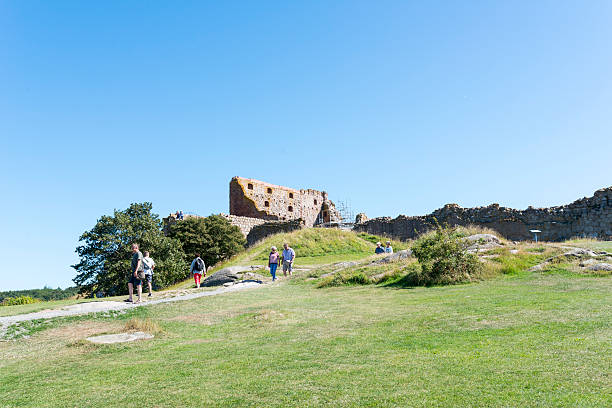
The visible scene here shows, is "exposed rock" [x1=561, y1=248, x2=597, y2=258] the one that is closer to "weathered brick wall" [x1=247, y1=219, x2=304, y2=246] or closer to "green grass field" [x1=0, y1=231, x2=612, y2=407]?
"green grass field" [x1=0, y1=231, x2=612, y2=407]

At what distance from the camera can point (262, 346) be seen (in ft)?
22.4

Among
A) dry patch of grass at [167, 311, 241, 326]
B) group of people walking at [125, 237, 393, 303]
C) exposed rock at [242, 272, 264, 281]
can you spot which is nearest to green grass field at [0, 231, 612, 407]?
dry patch of grass at [167, 311, 241, 326]

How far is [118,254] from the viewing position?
2664 cm

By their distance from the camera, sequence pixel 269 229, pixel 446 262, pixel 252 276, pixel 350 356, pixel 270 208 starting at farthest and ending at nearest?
pixel 270 208, pixel 269 229, pixel 252 276, pixel 446 262, pixel 350 356

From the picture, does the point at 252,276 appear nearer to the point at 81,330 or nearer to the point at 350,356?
the point at 81,330

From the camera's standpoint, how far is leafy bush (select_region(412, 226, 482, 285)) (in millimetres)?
13273

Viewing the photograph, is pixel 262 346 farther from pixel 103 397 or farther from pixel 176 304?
pixel 176 304

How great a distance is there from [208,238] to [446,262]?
889 inches

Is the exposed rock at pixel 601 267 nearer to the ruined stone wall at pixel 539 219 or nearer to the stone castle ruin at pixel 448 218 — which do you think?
the stone castle ruin at pixel 448 218

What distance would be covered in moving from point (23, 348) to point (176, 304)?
4.70 metres

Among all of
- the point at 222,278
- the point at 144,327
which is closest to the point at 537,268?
the point at 144,327

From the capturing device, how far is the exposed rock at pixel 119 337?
26.1 feet

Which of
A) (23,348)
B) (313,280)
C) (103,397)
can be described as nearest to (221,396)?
(103,397)

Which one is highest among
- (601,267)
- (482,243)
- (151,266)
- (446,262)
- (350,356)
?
(151,266)
